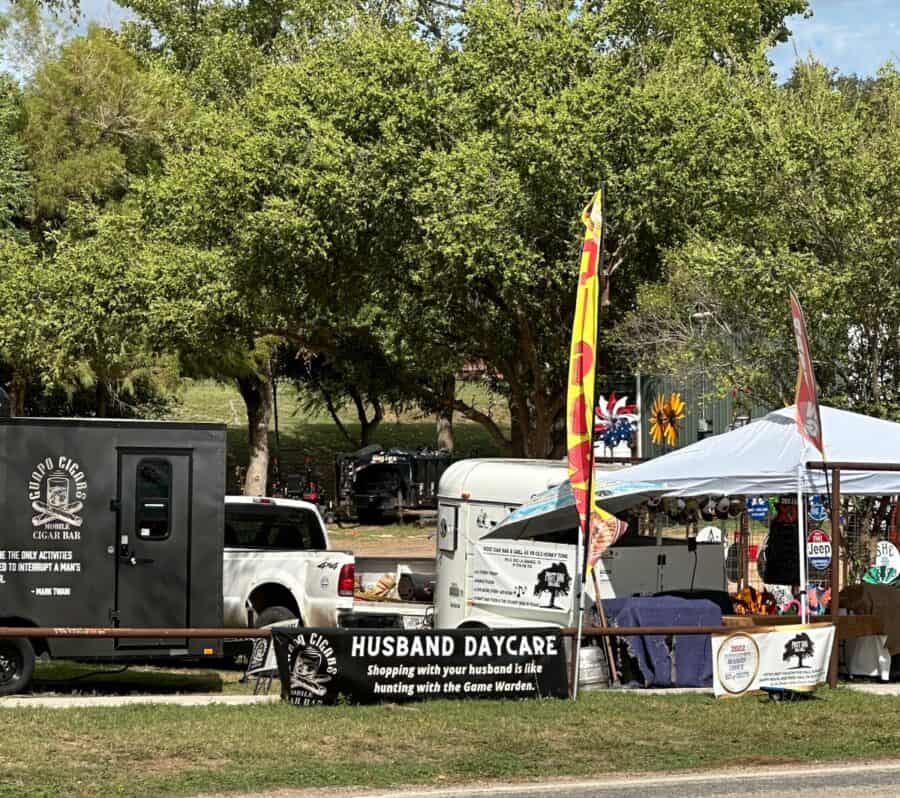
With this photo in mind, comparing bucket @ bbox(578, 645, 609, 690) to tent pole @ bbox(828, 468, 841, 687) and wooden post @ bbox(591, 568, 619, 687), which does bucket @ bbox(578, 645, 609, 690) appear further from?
tent pole @ bbox(828, 468, 841, 687)

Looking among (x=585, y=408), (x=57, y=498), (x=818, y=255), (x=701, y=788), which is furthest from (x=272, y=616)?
(x=818, y=255)

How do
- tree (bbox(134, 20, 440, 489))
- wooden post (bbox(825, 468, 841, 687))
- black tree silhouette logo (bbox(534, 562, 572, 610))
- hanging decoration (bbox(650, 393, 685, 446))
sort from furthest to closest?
hanging decoration (bbox(650, 393, 685, 446)) < tree (bbox(134, 20, 440, 489)) < black tree silhouette logo (bbox(534, 562, 572, 610)) < wooden post (bbox(825, 468, 841, 687))

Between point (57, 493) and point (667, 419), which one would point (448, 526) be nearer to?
point (57, 493)

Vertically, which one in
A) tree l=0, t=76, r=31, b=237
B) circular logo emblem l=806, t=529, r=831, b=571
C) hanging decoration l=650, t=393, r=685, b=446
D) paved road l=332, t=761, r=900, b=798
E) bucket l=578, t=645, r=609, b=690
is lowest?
paved road l=332, t=761, r=900, b=798

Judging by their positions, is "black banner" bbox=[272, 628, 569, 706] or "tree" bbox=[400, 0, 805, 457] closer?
"black banner" bbox=[272, 628, 569, 706]

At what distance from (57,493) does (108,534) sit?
655mm

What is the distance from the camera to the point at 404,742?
37.8 feet

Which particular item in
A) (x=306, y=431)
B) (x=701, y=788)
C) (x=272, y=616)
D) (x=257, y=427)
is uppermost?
(x=306, y=431)

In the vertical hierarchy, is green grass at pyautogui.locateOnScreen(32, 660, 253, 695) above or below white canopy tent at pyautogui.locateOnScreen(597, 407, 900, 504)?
below

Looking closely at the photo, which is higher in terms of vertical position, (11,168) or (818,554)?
(11,168)

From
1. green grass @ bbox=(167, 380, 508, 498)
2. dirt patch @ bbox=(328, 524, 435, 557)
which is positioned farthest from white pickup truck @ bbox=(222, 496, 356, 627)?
green grass @ bbox=(167, 380, 508, 498)

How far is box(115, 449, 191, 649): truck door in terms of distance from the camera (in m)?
15.1

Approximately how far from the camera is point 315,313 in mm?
36062

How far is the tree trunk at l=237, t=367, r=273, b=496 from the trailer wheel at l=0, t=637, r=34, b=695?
105ft
